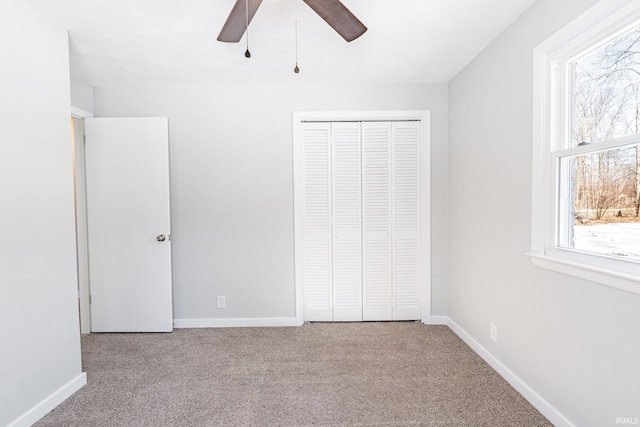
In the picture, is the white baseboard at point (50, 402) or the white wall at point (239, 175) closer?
the white baseboard at point (50, 402)

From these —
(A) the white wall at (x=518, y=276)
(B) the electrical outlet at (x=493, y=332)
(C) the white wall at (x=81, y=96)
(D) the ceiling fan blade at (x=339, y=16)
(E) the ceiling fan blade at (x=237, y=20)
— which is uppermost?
→ (C) the white wall at (x=81, y=96)

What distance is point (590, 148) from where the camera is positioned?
60.6 inches

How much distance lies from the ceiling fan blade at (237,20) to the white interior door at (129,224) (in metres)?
1.54

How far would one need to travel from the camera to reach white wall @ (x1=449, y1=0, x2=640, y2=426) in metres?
1.40

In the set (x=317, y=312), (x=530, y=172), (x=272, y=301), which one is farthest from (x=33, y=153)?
(x=530, y=172)

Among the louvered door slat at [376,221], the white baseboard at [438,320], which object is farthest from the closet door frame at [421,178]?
the louvered door slat at [376,221]

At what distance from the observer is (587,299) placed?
1502mm

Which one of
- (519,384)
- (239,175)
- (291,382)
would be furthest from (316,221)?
(519,384)

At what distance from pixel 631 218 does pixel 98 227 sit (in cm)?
386

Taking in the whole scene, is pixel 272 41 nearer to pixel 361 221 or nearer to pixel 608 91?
pixel 361 221

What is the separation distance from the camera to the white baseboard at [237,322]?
3066mm

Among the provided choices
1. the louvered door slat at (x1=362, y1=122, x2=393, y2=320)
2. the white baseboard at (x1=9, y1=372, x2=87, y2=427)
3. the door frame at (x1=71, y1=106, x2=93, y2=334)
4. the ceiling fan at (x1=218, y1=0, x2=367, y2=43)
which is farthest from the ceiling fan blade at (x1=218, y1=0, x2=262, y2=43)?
the white baseboard at (x1=9, y1=372, x2=87, y2=427)

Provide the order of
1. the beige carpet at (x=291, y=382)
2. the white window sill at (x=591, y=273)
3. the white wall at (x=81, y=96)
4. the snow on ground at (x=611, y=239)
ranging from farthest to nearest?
the white wall at (x=81, y=96) → the beige carpet at (x=291, y=382) → the snow on ground at (x=611, y=239) → the white window sill at (x=591, y=273)

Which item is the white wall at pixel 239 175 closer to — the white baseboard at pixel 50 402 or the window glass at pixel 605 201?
the white baseboard at pixel 50 402
